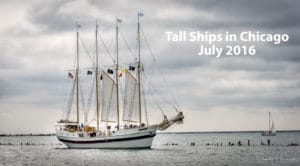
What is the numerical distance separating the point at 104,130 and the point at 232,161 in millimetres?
35299

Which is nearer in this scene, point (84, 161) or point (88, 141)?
point (84, 161)

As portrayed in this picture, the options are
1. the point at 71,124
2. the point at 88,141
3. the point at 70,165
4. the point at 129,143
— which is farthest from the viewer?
the point at 71,124

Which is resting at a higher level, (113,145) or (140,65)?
(140,65)

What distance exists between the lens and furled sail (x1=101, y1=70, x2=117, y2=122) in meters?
110

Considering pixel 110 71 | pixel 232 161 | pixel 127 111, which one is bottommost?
pixel 232 161

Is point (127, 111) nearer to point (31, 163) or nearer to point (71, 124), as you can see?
point (71, 124)

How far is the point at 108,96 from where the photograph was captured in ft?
361

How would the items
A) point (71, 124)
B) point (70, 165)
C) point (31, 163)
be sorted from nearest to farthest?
point (70, 165) < point (31, 163) < point (71, 124)

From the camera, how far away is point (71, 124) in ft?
383

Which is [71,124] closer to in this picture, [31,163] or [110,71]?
[110,71]

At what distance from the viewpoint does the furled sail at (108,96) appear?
10981cm

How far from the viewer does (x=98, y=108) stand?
114 m

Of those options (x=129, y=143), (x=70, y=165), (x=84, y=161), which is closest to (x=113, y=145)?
(x=129, y=143)

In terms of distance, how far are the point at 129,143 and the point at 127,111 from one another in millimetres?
7090
